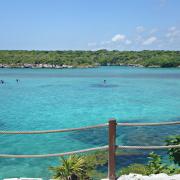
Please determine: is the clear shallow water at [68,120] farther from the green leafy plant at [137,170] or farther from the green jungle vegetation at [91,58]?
the green jungle vegetation at [91,58]

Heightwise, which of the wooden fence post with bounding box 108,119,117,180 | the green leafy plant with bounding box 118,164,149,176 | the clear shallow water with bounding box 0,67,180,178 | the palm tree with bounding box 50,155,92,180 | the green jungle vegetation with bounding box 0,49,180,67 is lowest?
the clear shallow water with bounding box 0,67,180,178

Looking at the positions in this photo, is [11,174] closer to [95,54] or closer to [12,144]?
[12,144]

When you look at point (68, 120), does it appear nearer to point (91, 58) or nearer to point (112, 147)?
point (112, 147)

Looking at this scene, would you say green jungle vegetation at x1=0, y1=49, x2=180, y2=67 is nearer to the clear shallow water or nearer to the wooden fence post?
the clear shallow water

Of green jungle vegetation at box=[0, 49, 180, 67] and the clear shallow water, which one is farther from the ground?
green jungle vegetation at box=[0, 49, 180, 67]

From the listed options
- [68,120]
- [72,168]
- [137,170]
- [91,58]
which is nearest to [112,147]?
[72,168]

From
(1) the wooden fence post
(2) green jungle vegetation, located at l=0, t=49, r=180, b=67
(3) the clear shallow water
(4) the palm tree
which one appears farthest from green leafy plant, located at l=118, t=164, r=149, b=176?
(2) green jungle vegetation, located at l=0, t=49, r=180, b=67

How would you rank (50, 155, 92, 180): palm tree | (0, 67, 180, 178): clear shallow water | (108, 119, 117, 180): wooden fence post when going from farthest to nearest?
(0, 67, 180, 178): clear shallow water → (50, 155, 92, 180): palm tree → (108, 119, 117, 180): wooden fence post

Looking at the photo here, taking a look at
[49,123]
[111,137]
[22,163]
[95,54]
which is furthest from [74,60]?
[111,137]

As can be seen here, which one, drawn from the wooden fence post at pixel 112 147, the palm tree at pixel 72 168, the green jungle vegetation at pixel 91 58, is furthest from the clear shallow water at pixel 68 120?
the green jungle vegetation at pixel 91 58

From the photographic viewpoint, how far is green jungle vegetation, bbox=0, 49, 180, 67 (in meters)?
169

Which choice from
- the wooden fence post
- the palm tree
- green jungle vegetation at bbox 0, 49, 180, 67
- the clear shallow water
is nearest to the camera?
the wooden fence post

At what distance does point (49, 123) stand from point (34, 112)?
22.6 feet

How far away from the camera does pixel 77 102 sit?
4891cm
